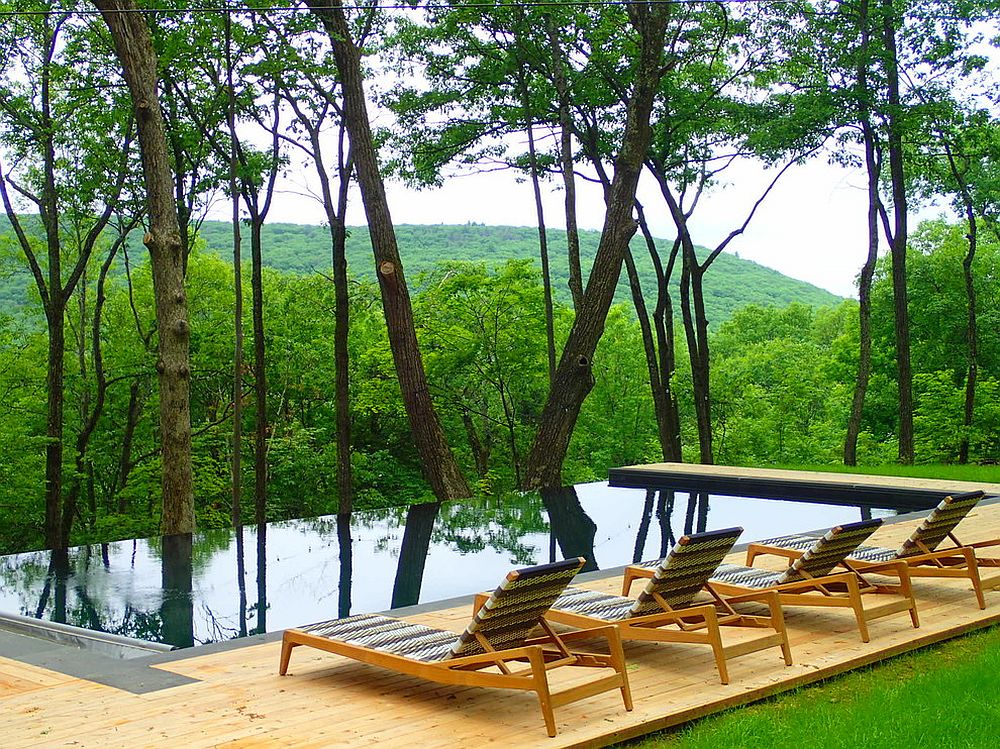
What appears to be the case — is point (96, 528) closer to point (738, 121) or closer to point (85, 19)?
point (85, 19)

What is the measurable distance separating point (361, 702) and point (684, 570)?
1.58m

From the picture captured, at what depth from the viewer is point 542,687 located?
12.7 feet

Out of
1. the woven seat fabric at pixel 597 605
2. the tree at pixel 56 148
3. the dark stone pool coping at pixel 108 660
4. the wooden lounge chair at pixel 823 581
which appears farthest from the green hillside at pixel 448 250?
the woven seat fabric at pixel 597 605

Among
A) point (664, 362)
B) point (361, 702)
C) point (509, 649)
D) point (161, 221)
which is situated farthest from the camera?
point (664, 362)

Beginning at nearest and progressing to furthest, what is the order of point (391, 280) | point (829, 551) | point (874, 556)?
point (829, 551) → point (874, 556) → point (391, 280)

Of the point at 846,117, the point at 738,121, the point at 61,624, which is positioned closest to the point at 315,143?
the point at 738,121

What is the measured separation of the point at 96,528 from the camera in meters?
20.0

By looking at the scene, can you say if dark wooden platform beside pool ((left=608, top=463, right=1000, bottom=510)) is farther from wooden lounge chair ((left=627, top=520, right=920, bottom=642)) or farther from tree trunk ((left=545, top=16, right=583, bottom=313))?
wooden lounge chair ((left=627, top=520, right=920, bottom=642))

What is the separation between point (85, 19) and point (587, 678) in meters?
16.0

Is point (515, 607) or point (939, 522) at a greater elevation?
point (515, 607)

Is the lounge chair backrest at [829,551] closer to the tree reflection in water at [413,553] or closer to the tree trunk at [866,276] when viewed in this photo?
the tree reflection in water at [413,553]

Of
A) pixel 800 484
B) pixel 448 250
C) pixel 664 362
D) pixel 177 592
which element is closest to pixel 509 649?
pixel 177 592

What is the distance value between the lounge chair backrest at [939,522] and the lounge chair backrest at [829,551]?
2.14 feet

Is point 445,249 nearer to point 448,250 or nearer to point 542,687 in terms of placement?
point 448,250
